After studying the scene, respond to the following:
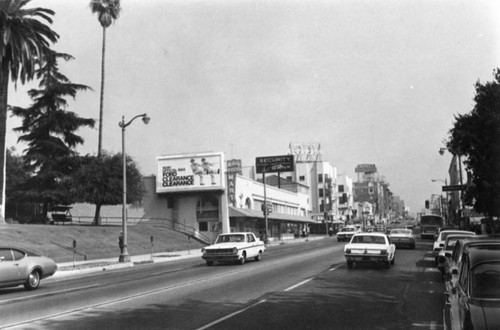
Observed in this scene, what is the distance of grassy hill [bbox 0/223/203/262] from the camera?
31.0 m

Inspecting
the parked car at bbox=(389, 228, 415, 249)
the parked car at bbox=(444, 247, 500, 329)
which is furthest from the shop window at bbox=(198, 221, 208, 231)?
the parked car at bbox=(444, 247, 500, 329)

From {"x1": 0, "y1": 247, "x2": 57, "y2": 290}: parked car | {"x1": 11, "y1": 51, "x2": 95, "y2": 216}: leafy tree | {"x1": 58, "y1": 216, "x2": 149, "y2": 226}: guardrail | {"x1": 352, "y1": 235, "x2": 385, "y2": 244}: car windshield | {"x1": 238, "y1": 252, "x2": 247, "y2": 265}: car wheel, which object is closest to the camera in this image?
{"x1": 0, "y1": 247, "x2": 57, "y2": 290}: parked car

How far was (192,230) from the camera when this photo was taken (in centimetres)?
5722

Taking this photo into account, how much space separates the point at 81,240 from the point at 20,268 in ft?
68.3

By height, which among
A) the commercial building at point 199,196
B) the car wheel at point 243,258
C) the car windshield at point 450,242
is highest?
the commercial building at point 199,196

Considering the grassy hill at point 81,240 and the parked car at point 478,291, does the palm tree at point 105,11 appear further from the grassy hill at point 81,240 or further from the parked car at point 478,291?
the parked car at point 478,291

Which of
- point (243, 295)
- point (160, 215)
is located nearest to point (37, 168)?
point (160, 215)

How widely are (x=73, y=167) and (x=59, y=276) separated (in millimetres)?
29104

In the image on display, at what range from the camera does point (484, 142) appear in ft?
79.8

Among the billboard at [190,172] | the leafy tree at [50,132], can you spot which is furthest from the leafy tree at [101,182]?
the billboard at [190,172]

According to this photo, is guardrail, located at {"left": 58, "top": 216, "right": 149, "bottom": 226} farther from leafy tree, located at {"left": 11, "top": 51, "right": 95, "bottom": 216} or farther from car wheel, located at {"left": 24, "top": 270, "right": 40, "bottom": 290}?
car wheel, located at {"left": 24, "top": 270, "right": 40, "bottom": 290}

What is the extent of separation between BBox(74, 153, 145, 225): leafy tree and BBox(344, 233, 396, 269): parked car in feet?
106

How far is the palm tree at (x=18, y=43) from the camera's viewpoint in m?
32.8

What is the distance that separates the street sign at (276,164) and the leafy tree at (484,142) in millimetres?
67116
